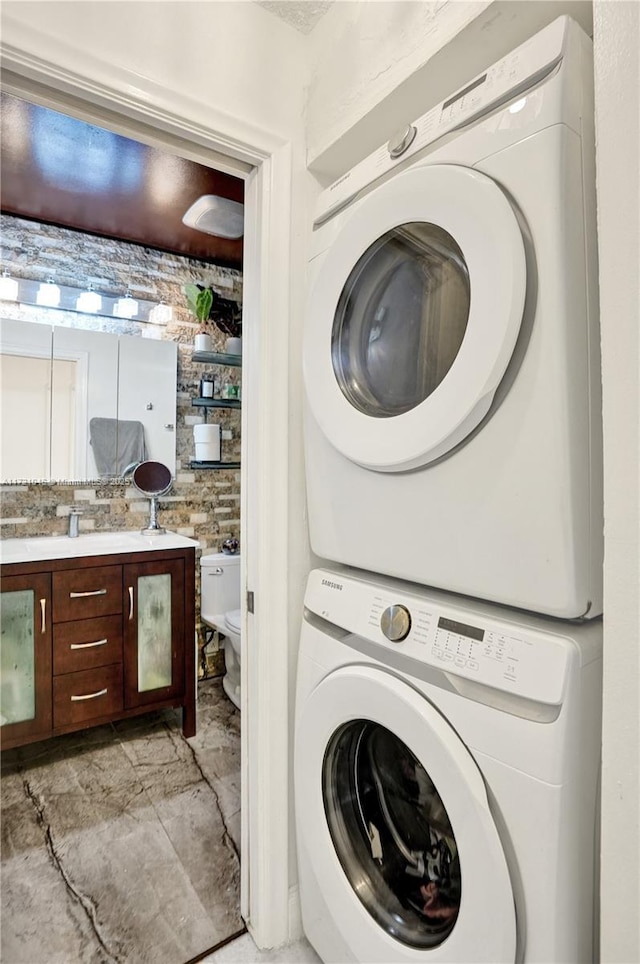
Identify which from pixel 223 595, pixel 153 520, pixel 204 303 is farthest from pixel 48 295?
pixel 223 595

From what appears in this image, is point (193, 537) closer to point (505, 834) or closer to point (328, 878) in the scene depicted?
point (328, 878)

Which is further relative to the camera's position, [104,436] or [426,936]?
[104,436]

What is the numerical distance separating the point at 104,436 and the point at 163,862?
1.81 metres

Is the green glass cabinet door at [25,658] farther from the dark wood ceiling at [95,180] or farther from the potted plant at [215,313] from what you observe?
the dark wood ceiling at [95,180]

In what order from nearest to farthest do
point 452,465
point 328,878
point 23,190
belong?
point 452,465 < point 328,878 < point 23,190

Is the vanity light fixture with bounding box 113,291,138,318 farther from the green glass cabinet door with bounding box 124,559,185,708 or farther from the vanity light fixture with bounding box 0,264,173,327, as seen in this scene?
the green glass cabinet door with bounding box 124,559,185,708

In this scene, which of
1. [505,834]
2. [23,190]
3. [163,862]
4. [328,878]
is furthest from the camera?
[23,190]

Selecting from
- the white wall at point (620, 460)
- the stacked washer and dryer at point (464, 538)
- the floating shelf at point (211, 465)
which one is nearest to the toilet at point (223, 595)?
the floating shelf at point (211, 465)

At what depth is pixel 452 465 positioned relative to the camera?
0.87 meters

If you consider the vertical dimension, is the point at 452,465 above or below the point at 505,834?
above

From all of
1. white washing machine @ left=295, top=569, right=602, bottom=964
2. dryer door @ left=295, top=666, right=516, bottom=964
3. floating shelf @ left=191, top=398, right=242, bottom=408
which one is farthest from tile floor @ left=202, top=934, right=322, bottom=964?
floating shelf @ left=191, top=398, right=242, bottom=408

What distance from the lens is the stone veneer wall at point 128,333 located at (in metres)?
2.32

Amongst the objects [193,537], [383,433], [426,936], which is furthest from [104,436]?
[426,936]

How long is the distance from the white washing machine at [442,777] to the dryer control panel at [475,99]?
2.75 ft
